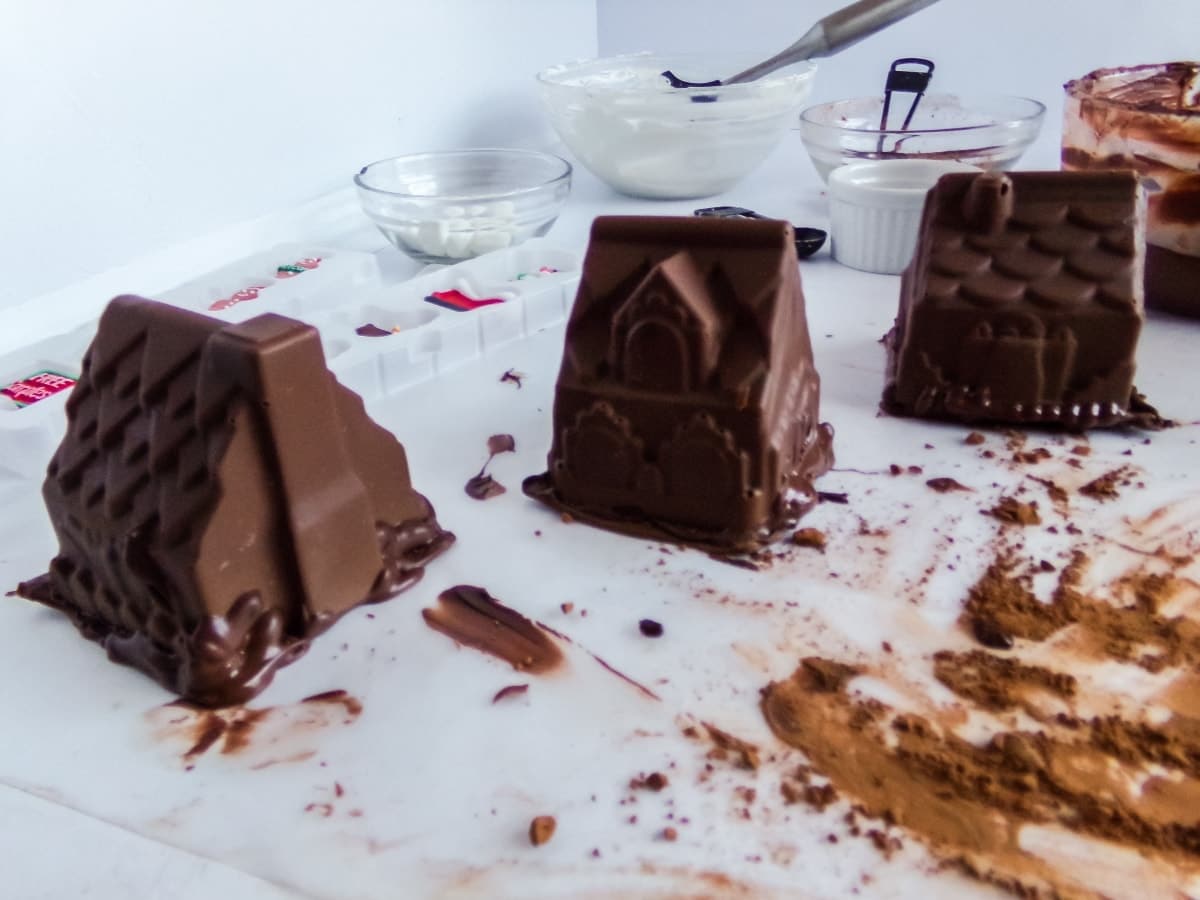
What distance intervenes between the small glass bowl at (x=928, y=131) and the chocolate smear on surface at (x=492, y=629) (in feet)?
4.10

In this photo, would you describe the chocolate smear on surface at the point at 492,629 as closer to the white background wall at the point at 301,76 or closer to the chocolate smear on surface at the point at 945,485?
the chocolate smear on surface at the point at 945,485

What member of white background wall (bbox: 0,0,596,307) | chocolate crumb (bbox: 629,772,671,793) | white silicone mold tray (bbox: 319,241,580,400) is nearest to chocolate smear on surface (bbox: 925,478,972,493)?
chocolate crumb (bbox: 629,772,671,793)

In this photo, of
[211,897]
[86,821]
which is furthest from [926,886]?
[86,821]

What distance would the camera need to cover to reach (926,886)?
0.73 meters

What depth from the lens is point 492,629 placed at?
3.25ft

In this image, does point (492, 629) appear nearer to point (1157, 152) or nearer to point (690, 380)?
point (690, 380)

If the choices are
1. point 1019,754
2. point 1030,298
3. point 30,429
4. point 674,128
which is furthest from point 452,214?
point 1019,754

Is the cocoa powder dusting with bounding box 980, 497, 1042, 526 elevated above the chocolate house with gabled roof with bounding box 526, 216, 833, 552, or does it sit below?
below

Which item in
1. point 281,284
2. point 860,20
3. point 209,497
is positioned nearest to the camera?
point 209,497

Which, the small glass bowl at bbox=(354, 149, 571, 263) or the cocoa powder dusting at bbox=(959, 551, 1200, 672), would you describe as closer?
the cocoa powder dusting at bbox=(959, 551, 1200, 672)

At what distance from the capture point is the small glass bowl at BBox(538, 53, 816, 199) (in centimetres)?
192

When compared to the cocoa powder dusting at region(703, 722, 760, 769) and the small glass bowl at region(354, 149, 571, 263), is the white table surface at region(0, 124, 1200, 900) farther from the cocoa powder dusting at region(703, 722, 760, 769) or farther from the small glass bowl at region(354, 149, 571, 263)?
the small glass bowl at region(354, 149, 571, 263)

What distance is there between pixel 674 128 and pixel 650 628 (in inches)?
47.4

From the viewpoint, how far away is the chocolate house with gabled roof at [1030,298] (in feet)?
4.04
